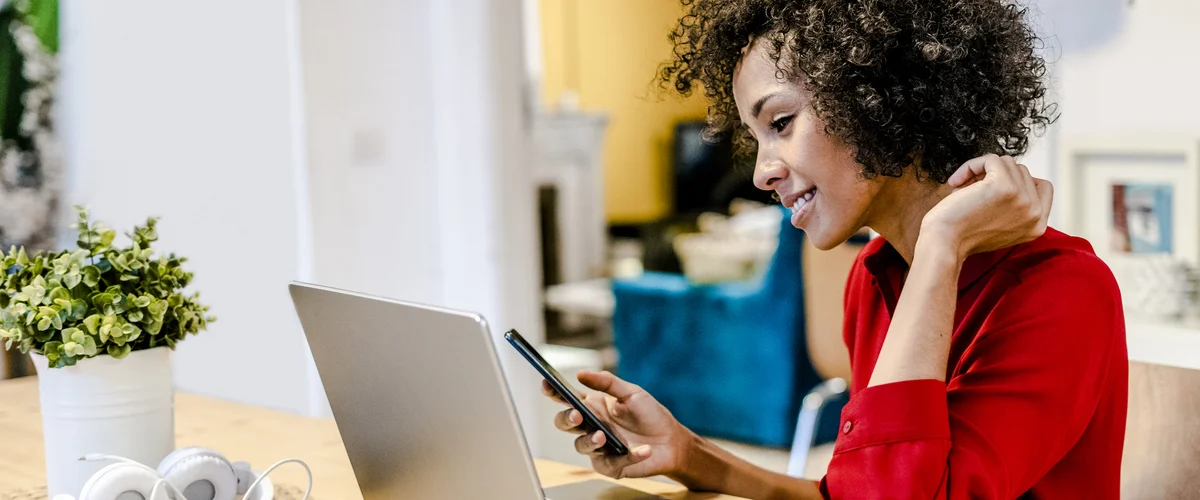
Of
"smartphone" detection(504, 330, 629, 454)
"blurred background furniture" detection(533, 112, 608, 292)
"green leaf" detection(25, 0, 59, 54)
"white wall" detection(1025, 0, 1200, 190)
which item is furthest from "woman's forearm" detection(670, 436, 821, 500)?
"blurred background furniture" detection(533, 112, 608, 292)

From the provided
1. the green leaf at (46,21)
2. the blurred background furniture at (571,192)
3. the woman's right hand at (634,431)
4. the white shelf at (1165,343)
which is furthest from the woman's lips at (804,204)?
the blurred background furniture at (571,192)

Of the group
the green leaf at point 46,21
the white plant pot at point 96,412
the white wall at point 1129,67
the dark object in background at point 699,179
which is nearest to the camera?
the white plant pot at point 96,412

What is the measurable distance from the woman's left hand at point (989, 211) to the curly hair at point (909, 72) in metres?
0.08

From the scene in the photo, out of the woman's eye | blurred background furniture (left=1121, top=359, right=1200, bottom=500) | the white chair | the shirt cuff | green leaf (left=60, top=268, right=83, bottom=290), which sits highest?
the woman's eye

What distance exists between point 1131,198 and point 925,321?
1.74m

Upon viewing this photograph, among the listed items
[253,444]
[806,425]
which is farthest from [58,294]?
[806,425]

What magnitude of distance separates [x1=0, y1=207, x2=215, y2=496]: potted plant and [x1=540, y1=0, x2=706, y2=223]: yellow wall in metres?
5.94

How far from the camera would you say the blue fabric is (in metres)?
3.69

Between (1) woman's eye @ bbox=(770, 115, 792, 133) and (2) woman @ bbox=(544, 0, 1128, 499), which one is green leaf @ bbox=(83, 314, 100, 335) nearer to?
(2) woman @ bbox=(544, 0, 1128, 499)

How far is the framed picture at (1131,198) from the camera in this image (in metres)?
2.47

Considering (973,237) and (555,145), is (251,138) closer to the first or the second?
(973,237)

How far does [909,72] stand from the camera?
114 cm

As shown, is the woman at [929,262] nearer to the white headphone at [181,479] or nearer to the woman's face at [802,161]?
the woman's face at [802,161]

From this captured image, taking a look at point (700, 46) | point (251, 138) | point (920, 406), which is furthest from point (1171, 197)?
point (251, 138)
